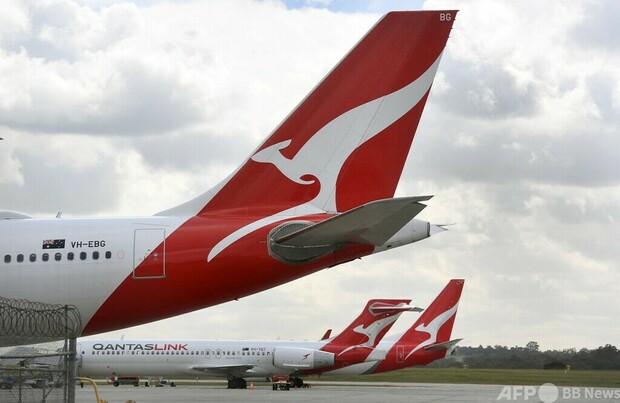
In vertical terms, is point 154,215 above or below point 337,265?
above

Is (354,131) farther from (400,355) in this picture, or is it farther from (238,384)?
(238,384)

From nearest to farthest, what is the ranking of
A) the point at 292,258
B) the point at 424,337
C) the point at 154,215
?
the point at 292,258, the point at 154,215, the point at 424,337

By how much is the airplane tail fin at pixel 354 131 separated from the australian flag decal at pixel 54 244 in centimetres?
246

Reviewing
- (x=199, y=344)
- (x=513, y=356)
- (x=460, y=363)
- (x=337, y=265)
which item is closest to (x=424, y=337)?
(x=199, y=344)

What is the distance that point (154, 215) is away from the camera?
1891 centimetres

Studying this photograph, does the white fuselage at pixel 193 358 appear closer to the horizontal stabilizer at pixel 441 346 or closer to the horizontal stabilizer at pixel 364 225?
the horizontal stabilizer at pixel 441 346

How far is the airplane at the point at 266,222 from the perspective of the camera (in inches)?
696

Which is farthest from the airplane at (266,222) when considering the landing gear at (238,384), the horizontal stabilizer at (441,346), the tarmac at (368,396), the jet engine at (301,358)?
the horizontal stabilizer at (441,346)

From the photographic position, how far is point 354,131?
18.5m

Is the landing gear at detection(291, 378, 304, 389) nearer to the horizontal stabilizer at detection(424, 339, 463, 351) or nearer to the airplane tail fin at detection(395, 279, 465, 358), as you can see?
the airplane tail fin at detection(395, 279, 465, 358)

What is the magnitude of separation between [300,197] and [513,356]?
334 ft

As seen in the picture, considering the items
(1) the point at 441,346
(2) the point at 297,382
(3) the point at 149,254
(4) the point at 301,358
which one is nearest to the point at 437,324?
(1) the point at 441,346

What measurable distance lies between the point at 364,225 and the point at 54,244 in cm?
669

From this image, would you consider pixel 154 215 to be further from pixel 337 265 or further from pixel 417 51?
pixel 417 51
